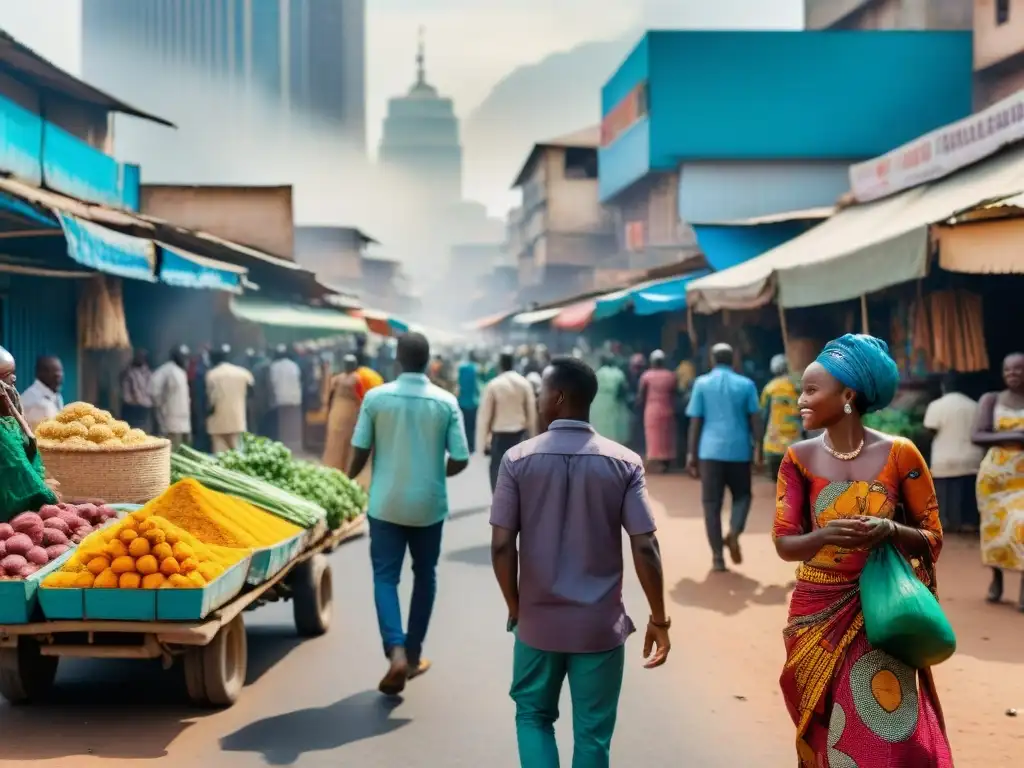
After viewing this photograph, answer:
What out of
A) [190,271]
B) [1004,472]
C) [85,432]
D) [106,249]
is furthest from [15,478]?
[190,271]

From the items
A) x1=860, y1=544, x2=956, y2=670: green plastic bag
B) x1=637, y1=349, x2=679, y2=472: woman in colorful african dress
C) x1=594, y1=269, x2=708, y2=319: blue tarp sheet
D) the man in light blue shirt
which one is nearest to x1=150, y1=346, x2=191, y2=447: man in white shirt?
x1=637, y1=349, x2=679, y2=472: woman in colorful african dress

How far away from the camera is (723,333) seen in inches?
840

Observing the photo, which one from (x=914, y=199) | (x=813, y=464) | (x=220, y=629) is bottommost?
(x=220, y=629)

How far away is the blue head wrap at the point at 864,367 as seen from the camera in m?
3.76

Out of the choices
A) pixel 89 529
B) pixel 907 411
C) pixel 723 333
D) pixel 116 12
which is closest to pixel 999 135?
pixel 907 411

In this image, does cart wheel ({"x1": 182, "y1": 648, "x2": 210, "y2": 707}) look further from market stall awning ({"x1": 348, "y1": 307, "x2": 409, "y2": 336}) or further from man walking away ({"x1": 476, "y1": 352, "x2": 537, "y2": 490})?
market stall awning ({"x1": 348, "y1": 307, "x2": 409, "y2": 336})

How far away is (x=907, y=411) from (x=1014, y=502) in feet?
14.0

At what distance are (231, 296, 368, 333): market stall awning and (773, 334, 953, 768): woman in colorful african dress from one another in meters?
17.5

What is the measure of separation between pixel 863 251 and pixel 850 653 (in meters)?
8.08

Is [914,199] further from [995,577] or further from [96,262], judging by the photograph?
[96,262]

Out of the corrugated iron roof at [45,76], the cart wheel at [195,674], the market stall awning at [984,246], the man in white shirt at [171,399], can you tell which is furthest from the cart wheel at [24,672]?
the corrugated iron roof at [45,76]

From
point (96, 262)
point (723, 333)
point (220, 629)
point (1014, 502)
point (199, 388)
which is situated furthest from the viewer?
point (723, 333)

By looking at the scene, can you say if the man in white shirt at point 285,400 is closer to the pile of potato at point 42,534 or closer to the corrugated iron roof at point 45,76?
the corrugated iron roof at point 45,76

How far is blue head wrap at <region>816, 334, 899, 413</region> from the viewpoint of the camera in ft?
12.3
